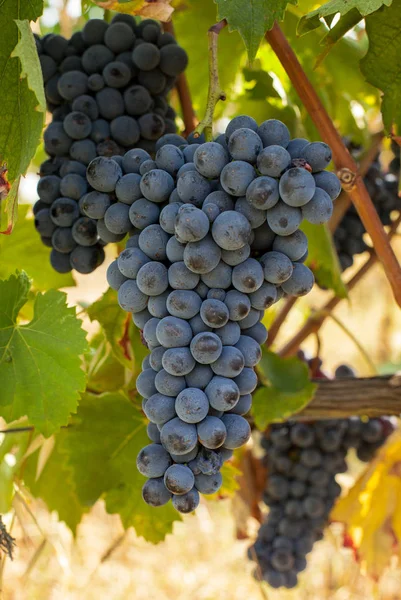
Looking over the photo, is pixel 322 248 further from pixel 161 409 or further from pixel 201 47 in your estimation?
pixel 161 409

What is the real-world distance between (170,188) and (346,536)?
113cm

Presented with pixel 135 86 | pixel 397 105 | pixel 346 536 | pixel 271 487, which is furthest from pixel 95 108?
pixel 346 536

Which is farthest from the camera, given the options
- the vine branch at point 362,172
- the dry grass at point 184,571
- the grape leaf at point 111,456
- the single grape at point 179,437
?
the dry grass at point 184,571

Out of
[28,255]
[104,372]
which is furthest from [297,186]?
[28,255]

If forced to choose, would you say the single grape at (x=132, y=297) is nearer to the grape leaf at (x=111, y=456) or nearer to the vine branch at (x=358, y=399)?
the grape leaf at (x=111, y=456)

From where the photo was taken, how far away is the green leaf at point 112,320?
3.04 feet

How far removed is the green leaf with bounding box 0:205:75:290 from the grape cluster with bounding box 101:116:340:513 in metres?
0.53

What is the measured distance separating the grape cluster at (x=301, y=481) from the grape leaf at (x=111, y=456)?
1.50ft

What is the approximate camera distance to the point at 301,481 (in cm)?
145

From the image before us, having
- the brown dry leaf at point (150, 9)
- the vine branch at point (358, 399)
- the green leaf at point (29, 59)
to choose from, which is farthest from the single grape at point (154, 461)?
the vine branch at point (358, 399)

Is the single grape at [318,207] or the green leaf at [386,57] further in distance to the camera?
the green leaf at [386,57]

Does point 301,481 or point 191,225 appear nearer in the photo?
point 191,225

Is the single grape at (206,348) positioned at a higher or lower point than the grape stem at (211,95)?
lower

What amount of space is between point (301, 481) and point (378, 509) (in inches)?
7.0
